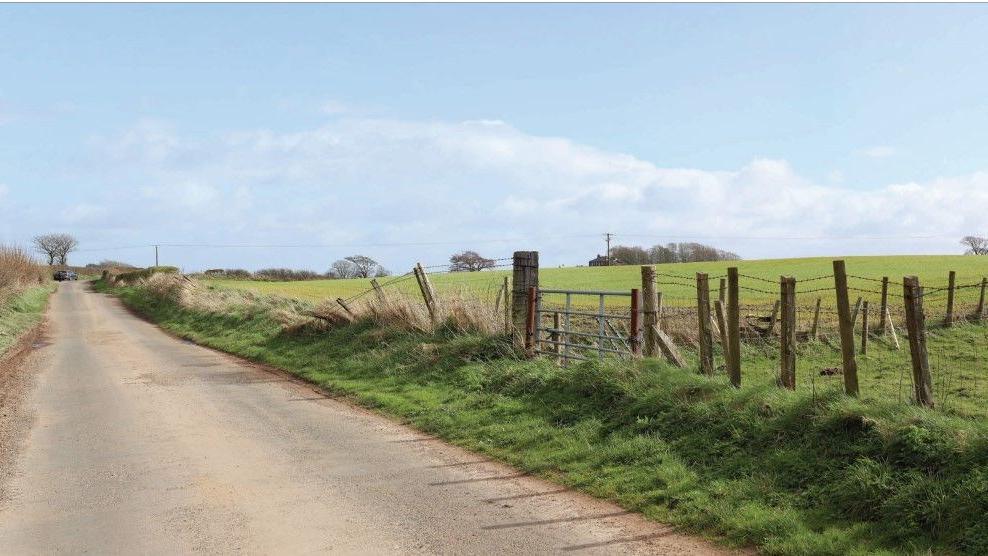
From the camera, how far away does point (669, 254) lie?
103 m

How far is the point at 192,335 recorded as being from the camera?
2630cm

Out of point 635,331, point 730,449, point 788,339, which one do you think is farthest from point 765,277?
point 730,449

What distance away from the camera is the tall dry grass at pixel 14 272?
3481 cm

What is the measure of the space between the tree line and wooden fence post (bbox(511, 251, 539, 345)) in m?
84.1

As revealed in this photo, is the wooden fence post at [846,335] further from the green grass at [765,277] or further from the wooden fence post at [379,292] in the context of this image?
the green grass at [765,277]

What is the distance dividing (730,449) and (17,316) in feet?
106

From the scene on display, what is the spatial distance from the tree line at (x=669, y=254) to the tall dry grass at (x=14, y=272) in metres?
63.9

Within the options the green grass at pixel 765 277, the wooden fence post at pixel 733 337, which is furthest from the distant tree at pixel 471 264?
the green grass at pixel 765 277

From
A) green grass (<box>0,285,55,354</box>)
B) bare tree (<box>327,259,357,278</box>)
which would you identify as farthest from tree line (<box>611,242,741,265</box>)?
green grass (<box>0,285,55,354</box>)

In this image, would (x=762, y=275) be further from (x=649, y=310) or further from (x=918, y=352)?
(x=918, y=352)

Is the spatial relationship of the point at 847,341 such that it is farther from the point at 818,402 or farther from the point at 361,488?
the point at 361,488

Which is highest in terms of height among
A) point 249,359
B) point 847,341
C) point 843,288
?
point 843,288

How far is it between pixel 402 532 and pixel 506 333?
26.5 ft

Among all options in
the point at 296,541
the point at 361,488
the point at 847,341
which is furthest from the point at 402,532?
the point at 847,341
